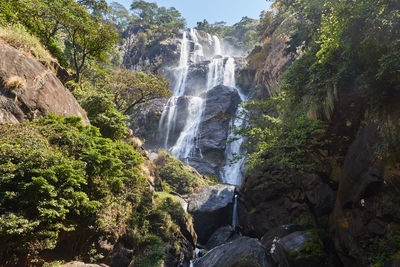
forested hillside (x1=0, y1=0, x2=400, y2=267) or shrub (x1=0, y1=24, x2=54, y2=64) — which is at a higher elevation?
shrub (x1=0, y1=24, x2=54, y2=64)

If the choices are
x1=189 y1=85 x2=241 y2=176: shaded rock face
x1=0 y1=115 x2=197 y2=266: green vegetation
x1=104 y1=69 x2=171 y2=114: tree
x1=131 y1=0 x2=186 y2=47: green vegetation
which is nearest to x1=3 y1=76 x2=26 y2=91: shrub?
x1=0 y1=115 x2=197 y2=266: green vegetation

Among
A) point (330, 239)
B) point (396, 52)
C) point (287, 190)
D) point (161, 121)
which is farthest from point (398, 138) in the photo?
point (161, 121)

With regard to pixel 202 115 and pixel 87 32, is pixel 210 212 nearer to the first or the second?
pixel 87 32

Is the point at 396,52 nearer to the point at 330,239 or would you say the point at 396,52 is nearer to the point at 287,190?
the point at 330,239

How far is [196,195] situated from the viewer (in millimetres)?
16969

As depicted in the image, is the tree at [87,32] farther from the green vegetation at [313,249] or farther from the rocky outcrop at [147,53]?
the rocky outcrop at [147,53]

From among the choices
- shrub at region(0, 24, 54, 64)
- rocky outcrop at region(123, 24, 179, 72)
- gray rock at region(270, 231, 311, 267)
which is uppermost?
rocky outcrop at region(123, 24, 179, 72)

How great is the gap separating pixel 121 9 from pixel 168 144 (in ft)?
160

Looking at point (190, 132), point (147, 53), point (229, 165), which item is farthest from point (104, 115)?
point (147, 53)

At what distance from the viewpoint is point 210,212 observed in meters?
14.7

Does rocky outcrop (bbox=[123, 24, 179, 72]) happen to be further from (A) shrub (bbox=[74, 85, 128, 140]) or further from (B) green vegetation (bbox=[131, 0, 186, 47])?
(A) shrub (bbox=[74, 85, 128, 140])

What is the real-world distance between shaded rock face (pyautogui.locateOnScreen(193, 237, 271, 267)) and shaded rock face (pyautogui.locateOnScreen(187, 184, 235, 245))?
4.72 m

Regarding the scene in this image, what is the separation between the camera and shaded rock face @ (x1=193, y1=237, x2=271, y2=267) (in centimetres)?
780

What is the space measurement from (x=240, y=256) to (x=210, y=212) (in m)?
6.62
